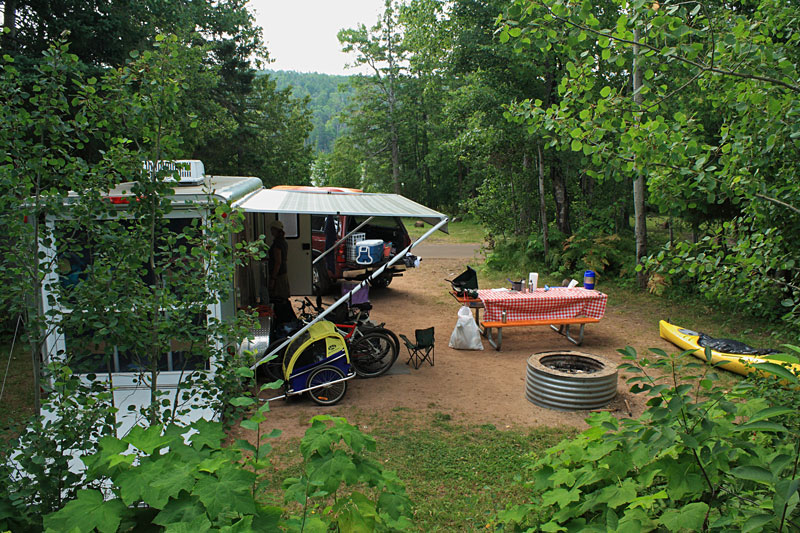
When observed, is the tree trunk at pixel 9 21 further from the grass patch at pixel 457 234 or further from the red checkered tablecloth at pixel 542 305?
the grass patch at pixel 457 234

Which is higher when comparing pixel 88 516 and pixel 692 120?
pixel 692 120

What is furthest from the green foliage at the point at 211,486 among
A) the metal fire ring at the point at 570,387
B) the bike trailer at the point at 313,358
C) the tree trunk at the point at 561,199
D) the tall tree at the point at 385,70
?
the tall tree at the point at 385,70

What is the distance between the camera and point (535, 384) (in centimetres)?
620

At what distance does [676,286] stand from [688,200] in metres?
9.23

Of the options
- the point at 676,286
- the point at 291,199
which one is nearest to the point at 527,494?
the point at 291,199

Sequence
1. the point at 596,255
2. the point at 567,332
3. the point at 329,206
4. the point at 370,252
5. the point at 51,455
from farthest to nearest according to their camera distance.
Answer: the point at 596,255 → the point at 370,252 → the point at 567,332 → the point at 329,206 → the point at 51,455

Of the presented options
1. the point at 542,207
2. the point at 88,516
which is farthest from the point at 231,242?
the point at 542,207

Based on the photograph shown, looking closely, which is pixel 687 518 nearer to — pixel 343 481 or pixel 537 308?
pixel 343 481

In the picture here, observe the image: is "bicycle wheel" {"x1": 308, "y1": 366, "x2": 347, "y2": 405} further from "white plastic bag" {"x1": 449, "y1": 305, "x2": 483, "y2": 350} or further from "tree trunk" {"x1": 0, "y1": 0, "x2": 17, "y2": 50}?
"tree trunk" {"x1": 0, "y1": 0, "x2": 17, "y2": 50}

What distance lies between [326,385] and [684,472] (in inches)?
175

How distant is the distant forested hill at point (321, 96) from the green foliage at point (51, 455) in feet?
274

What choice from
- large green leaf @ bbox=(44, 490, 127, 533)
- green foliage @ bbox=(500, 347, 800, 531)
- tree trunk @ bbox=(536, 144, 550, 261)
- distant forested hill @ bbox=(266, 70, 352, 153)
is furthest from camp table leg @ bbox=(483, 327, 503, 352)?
distant forested hill @ bbox=(266, 70, 352, 153)

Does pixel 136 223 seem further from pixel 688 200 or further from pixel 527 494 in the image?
pixel 527 494

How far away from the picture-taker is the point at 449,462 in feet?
15.8
